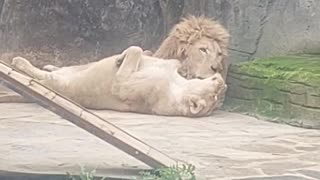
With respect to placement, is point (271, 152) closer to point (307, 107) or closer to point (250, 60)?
point (307, 107)

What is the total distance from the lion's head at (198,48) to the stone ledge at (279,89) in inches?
8.9

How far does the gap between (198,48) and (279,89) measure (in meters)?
0.86

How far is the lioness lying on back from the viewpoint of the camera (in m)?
6.96

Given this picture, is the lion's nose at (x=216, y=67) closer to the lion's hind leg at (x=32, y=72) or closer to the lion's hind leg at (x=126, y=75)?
the lion's hind leg at (x=126, y=75)

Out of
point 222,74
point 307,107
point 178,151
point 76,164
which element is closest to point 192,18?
point 222,74

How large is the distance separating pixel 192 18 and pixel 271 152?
245cm

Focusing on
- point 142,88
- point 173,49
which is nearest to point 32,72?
point 142,88

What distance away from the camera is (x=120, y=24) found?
29.9 ft

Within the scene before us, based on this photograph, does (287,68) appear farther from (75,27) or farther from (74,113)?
(74,113)

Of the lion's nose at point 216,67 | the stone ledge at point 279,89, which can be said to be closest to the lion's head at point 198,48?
the lion's nose at point 216,67

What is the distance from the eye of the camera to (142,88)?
23.0 ft

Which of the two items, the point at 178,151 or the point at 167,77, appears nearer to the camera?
the point at 178,151

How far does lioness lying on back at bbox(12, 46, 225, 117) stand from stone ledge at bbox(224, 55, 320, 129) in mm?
270

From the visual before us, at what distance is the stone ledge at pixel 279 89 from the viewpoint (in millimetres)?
6445
